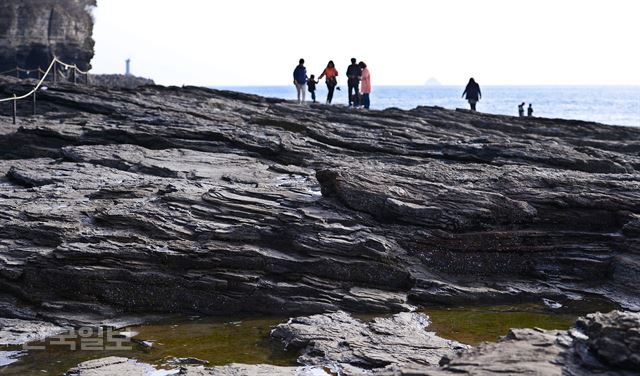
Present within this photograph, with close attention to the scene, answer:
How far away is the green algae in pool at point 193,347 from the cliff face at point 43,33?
63850mm

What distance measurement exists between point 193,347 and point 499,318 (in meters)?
5.47

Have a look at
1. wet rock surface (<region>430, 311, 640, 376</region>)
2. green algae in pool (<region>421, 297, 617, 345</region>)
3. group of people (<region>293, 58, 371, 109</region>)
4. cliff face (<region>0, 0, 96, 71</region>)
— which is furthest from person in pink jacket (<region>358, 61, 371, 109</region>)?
cliff face (<region>0, 0, 96, 71</region>)

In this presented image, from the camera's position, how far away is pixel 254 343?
12.8m

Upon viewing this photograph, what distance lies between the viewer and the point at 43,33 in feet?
250

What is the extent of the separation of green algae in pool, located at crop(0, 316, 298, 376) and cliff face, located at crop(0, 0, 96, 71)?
6385 centimetres

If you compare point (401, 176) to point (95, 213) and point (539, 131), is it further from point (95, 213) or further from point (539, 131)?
point (539, 131)

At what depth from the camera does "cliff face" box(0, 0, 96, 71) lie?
236 ft

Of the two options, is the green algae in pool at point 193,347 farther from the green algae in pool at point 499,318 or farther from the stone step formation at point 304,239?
the green algae in pool at point 499,318

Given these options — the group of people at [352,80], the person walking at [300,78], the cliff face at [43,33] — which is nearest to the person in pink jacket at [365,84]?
the group of people at [352,80]

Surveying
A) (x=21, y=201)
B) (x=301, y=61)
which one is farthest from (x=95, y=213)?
(x=301, y=61)

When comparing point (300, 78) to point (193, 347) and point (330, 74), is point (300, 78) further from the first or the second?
point (193, 347)

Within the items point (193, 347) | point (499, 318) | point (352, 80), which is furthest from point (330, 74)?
point (193, 347)

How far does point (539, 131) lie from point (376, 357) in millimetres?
21478

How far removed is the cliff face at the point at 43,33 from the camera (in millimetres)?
71812
